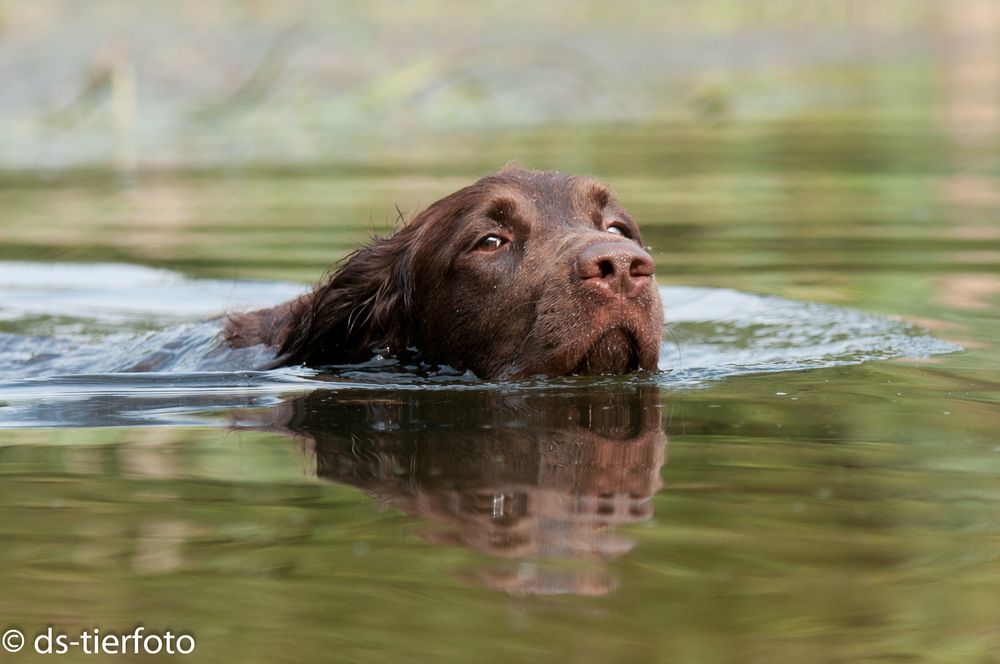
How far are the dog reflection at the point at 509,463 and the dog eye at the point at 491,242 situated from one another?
0.63 m

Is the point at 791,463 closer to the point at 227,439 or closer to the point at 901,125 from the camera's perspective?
the point at 227,439

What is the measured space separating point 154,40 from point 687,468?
784 inches

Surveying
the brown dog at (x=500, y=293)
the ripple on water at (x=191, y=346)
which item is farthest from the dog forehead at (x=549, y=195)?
the ripple on water at (x=191, y=346)

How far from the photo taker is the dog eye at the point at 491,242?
6.29 metres

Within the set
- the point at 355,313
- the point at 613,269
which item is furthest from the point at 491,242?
the point at 355,313

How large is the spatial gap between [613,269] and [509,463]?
1346 millimetres

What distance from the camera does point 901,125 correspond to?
17.8 metres

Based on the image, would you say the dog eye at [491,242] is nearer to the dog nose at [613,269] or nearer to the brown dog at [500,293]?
the brown dog at [500,293]

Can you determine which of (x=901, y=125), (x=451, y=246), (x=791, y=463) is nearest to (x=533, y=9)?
(x=901, y=125)

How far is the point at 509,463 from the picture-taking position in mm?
4617

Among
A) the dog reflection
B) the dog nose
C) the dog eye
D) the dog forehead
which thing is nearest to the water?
the dog reflection

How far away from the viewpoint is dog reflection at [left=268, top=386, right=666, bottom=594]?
370cm

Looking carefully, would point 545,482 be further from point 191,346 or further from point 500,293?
point 191,346

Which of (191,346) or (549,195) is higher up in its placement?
(549,195)
